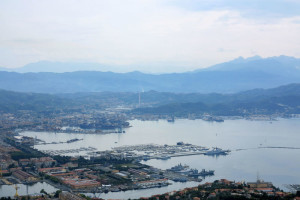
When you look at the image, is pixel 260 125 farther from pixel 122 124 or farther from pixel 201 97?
pixel 201 97

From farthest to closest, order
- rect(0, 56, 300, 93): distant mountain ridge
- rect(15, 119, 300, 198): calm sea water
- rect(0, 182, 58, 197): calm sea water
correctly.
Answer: rect(0, 56, 300, 93): distant mountain ridge < rect(15, 119, 300, 198): calm sea water < rect(0, 182, 58, 197): calm sea water

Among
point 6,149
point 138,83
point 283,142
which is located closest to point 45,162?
point 6,149

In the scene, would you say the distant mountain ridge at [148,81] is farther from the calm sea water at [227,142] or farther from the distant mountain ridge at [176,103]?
the calm sea water at [227,142]

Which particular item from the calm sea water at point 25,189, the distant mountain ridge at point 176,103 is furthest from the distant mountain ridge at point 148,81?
the calm sea water at point 25,189

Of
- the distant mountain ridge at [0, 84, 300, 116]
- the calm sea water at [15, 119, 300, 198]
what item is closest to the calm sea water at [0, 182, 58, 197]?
the calm sea water at [15, 119, 300, 198]

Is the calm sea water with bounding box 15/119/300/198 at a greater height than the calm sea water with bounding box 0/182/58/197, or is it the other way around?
the calm sea water with bounding box 15/119/300/198

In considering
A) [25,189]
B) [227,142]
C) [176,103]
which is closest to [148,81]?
[176,103]

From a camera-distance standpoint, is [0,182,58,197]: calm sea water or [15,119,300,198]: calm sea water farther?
[15,119,300,198]: calm sea water

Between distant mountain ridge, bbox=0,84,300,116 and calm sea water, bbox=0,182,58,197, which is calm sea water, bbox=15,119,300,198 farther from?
distant mountain ridge, bbox=0,84,300,116
